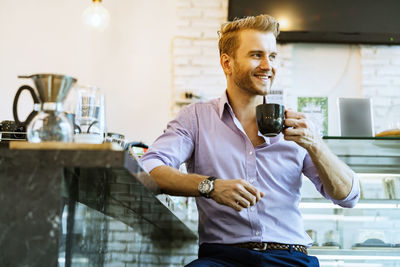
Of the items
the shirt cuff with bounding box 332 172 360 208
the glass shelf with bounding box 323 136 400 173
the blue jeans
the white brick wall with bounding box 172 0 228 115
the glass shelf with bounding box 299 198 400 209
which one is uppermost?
the white brick wall with bounding box 172 0 228 115

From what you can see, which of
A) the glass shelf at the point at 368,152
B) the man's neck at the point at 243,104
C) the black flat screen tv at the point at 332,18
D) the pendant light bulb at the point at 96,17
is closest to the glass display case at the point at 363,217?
the glass shelf at the point at 368,152

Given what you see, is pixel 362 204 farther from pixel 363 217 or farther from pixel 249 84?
pixel 249 84

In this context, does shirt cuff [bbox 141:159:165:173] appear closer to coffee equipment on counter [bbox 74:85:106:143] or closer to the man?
the man

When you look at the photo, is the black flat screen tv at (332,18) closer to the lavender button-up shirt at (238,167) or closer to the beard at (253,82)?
the beard at (253,82)

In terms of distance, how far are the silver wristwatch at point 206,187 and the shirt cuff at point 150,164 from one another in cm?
20

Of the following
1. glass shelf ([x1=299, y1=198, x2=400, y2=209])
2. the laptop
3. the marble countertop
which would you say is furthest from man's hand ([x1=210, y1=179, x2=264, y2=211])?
the laptop

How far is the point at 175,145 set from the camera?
173 centimetres

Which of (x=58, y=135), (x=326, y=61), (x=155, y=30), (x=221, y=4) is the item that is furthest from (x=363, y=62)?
(x=58, y=135)

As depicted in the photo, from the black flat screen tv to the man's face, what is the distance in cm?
192

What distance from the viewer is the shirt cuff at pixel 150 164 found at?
1551 mm

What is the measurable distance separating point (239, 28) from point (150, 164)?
2.39 ft

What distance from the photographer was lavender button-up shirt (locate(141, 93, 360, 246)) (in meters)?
1.64

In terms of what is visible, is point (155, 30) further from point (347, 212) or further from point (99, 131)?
point (99, 131)

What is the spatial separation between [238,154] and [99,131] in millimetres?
549
